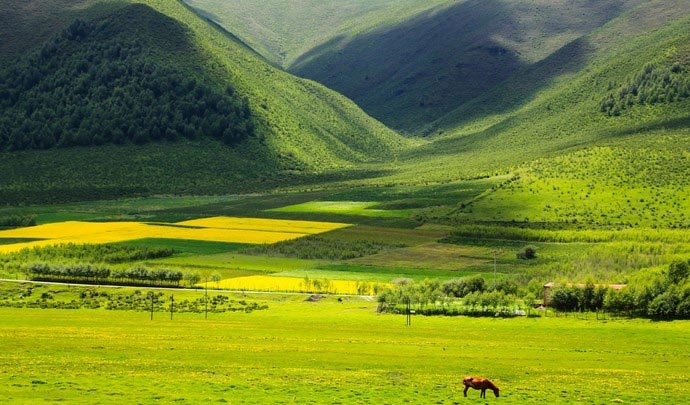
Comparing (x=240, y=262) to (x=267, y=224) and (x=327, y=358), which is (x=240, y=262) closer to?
(x=267, y=224)

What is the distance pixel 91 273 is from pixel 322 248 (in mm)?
32733

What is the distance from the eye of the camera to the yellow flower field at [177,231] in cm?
13462

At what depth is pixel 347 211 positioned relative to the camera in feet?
563

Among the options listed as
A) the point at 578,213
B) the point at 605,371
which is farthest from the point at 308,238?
the point at 605,371

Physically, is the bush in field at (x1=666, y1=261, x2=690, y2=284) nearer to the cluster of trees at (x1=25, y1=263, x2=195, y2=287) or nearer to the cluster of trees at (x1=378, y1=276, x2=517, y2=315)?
the cluster of trees at (x1=378, y1=276, x2=517, y2=315)

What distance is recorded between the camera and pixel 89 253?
385 ft

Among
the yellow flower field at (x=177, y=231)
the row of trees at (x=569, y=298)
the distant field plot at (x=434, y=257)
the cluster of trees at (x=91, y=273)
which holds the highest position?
the yellow flower field at (x=177, y=231)

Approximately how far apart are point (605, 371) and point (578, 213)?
10088 centimetres

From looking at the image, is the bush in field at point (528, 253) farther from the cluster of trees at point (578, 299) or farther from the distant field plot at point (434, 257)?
the cluster of trees at point (578, 299)

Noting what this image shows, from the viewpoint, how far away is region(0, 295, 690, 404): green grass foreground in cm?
4678

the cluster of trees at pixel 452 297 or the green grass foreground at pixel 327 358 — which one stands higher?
the cluster of trees at pixel 452 297

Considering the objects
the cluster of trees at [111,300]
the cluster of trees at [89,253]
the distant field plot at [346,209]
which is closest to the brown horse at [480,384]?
the cluster of trees at [111,300]

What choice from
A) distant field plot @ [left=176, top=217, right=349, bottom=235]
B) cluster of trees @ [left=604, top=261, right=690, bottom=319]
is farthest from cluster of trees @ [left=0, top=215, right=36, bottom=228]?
cluster of trees @ [left=604, top=261, right=690, bottom=319]

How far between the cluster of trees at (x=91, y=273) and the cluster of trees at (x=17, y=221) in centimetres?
5006
